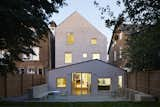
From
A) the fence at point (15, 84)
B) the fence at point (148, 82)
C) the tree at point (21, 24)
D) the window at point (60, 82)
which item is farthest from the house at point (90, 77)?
the tree at point (21, 24)

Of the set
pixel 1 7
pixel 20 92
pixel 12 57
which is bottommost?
pixel 20 92

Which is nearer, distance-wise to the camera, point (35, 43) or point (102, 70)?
point (35, 43)

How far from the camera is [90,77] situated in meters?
52.6

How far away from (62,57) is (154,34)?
128 ft

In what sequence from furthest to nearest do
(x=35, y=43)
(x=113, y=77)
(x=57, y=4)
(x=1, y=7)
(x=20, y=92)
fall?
1. (x=113, y=77)
2. (x=20, y=92)
3. (x=35, y=43)
4. (x=57, y=4)
5. (x=1, y=7)

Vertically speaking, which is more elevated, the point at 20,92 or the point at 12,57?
the point at 12,57

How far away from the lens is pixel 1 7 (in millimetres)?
16062

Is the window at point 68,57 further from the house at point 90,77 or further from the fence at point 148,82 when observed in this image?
the fence at point 148,82

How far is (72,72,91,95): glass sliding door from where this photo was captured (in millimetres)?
52500

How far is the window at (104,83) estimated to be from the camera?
51.7m

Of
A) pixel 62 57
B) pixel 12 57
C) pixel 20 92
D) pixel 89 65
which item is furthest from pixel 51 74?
pixel 12 57

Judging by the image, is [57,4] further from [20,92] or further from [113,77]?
[113,77]

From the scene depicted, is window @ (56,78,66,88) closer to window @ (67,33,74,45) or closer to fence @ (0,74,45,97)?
fence @ (0,74,45,97)

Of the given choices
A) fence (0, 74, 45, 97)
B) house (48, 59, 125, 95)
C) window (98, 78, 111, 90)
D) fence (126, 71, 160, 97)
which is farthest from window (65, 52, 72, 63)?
fence (126, 71, 160, 97)
